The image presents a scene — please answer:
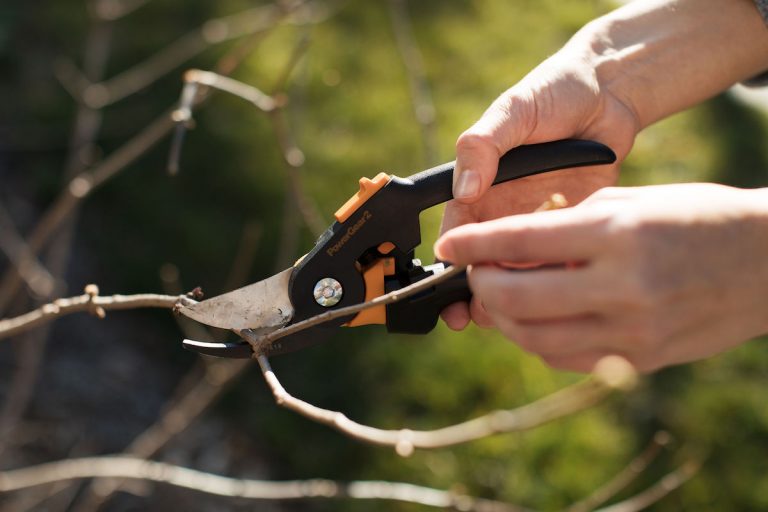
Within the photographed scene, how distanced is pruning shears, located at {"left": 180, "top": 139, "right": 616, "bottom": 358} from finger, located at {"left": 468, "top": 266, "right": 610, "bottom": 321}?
0.44 metres

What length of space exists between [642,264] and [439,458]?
68.4 inches

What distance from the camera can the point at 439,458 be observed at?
2.58 m

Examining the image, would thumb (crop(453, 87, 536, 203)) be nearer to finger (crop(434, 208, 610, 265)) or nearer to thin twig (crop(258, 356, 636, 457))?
finger (crop(434, 208, 610, 265))

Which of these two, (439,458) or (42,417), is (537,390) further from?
(42,417)

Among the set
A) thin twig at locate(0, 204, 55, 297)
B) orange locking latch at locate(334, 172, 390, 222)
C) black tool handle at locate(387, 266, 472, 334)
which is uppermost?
thin twig at locate(0, 204, 55, 297)

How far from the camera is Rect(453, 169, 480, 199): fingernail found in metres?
1.47

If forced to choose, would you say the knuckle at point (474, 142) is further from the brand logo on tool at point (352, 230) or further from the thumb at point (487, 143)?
the brand logo on tool at point (352, 230)

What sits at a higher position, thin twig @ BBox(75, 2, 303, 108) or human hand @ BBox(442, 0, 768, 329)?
thin twig @ BBox(75, 2, 303, 108)

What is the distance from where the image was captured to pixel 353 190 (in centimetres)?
331

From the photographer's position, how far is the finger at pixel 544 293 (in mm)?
997

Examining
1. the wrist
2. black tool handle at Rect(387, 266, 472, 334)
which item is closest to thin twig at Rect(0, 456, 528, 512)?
black tool handle at Rect(387, 266, 472, 334)

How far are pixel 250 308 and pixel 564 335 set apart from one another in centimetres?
60

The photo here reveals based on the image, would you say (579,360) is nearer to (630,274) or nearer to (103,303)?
(630,274)

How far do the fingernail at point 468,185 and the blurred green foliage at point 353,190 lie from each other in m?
0.65
